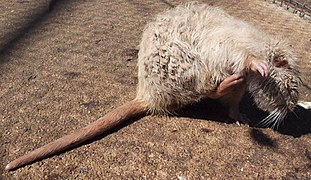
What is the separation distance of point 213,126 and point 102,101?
0.89 m

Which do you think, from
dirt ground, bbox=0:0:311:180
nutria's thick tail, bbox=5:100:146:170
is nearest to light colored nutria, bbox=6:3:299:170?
nutria's thick tail, bbox=5:100:146:170

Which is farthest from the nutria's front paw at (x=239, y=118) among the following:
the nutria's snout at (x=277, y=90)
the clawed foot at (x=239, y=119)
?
the nutria's snout at (x=277, y=90)

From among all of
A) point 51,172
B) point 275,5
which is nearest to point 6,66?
point 51,172

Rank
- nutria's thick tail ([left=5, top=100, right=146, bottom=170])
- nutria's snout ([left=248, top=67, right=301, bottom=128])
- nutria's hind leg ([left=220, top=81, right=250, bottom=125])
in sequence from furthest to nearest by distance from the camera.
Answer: nutria's hind leg ([left=220, top=81, right=250, bottom=125]) → nutria's snout ([left=248, top=67, right=301, bottom=128]) → nutria's thick tail ([left=5, top=100, right=146, bottom=170])

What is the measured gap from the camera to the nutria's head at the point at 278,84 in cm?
272

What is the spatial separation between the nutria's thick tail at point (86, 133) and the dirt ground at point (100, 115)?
0.05 meters

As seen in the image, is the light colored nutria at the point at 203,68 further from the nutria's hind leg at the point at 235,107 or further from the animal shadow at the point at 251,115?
the animal shadow at the point at 251,115

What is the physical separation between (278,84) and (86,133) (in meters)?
1.31

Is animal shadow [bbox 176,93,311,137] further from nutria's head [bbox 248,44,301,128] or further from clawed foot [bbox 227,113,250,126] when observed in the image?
nutria's head [bbox 248,44,301,128]

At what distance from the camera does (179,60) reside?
9.28 ft

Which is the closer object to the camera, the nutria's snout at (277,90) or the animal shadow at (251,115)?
the nutria's snout at (277,90)

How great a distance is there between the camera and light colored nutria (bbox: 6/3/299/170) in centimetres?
273

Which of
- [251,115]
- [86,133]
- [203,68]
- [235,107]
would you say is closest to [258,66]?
[203,68]

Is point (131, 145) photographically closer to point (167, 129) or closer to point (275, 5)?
point (167, 129)
